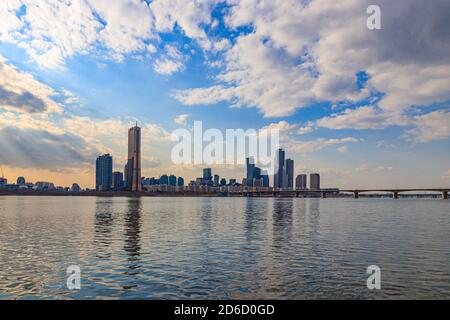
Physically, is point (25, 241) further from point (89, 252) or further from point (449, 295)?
point (449, 295)

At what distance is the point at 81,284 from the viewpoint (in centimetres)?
2436

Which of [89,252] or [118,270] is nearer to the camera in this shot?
[118,270]

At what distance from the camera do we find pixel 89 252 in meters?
36.5

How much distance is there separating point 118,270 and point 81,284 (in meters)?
4.36

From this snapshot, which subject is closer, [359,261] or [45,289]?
[45,289]

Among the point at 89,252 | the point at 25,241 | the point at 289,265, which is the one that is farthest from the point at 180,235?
the point at 289,265
